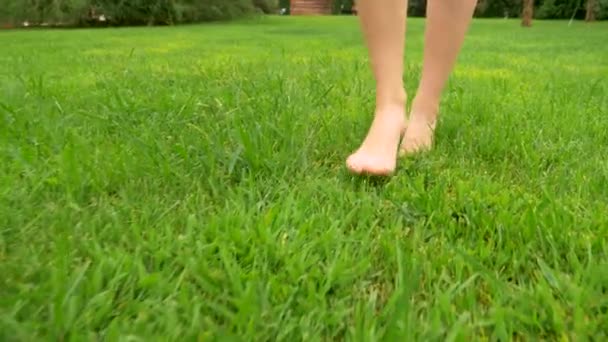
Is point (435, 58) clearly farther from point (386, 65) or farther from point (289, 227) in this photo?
point (289, 227)

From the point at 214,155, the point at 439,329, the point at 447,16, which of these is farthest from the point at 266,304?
the point at 447,16

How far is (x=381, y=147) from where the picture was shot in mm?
1129

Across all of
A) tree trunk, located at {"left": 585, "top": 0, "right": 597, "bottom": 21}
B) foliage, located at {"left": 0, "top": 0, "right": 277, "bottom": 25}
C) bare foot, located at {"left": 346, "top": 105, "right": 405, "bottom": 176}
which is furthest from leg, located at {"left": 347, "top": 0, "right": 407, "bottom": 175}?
tree trunk, located at {"left": 585, "top": 0, "right": 597, "bottom": 21}

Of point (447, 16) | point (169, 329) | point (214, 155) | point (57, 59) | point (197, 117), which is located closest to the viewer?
point (169, 329)

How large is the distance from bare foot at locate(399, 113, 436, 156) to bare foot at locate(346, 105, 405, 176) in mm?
25

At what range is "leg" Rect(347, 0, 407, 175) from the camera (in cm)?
116

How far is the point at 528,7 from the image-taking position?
1054 centimetres

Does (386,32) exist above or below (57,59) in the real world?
above

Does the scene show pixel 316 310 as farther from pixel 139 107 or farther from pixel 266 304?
pixel 139 107

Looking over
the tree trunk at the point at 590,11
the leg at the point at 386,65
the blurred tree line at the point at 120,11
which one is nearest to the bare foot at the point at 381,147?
the leg at the point at 386,65

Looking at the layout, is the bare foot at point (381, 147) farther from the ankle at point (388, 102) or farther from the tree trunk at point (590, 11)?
the tree trunk at point (590, 11)

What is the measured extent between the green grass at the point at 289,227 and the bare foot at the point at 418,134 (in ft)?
0.15

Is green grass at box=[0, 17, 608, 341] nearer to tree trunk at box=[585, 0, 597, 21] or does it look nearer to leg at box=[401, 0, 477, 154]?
leg at box=[401, 0, 477, 154]

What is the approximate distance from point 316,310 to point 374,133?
24.2 inches
